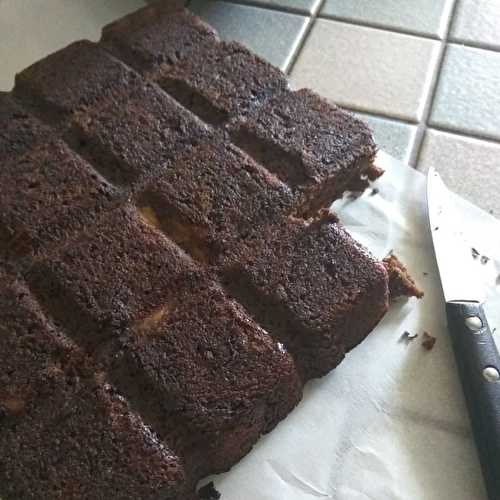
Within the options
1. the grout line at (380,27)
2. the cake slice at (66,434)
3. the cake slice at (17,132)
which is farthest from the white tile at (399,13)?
the cake slice at (66,434)

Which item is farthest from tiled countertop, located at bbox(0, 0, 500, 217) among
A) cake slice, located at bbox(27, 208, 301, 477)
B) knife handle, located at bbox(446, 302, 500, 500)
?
cake slice, located at bbox(27, 208, 301, 477)

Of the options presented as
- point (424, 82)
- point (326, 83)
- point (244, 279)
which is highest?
point (424, 82)

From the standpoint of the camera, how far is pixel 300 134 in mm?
908

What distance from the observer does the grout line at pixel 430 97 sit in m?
1.04

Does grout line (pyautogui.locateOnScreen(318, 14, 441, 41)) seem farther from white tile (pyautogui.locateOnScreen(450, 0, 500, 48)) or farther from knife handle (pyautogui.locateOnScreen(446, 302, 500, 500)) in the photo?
knife handle (pyautogui.locateOnScreen(446, 302, 500, 500))

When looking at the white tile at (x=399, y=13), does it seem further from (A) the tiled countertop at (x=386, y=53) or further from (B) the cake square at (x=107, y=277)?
(B) the cake square at (x=107, y=277)

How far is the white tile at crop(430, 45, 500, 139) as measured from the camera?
1.07 metres

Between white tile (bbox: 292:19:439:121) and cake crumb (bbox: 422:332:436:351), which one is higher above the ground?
white tile (bbox: 292:19:439:121)

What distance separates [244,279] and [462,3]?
78 cm

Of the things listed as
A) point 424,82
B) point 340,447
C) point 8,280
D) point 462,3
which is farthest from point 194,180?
point 462,3

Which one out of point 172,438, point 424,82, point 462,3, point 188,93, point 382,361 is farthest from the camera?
point 462,3

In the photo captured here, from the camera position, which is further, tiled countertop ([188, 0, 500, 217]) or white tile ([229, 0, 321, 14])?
white tile ([229, 0, 321, 14])

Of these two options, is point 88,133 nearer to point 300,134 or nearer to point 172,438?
point 300,134

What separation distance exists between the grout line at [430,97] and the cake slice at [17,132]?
1.74 ft
